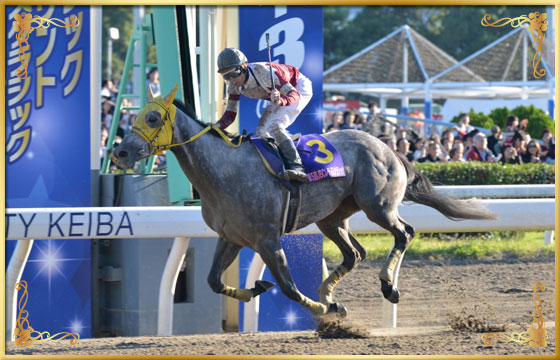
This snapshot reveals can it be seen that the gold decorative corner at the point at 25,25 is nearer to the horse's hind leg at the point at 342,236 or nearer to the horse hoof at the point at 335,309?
the horse's hind leg at the point at 342,236

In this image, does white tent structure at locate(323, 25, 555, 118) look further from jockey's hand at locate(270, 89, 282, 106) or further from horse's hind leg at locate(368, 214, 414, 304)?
jockey's hand at locate(270, 89, 282, 106)

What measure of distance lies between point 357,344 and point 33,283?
95.6 inches

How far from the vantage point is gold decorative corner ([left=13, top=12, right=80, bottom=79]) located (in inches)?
235

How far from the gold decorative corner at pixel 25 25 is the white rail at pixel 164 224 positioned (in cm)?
106

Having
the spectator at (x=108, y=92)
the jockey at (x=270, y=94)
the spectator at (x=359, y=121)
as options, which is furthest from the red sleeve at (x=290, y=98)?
the spectator at (x=108, y=92)

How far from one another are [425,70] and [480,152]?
9696 millimetres

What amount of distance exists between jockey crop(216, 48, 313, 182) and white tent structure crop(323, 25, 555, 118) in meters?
12.8

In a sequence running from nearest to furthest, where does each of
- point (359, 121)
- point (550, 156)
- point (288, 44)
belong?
1. point (288, 44)
2. point (550, 156)
3. point (359, 121)

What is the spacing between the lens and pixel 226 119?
545 centimetres

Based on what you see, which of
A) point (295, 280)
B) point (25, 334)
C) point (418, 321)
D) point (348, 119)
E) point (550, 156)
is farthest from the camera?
point (348, 119)

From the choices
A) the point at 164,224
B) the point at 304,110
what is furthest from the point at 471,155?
the point at 164,224

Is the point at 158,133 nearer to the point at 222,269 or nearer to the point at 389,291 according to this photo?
the point at 222,269

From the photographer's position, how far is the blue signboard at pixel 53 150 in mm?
6262

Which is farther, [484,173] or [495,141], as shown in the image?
[495,141]
